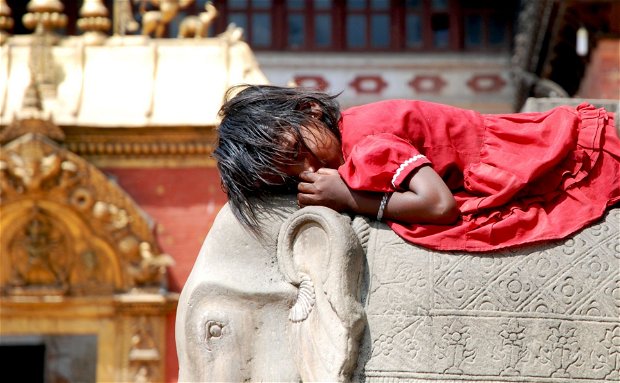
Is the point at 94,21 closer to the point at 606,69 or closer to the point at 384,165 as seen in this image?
the point at 606,69

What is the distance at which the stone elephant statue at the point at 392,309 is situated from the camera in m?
4.67

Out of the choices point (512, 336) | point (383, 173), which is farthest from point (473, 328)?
point (383, 173)

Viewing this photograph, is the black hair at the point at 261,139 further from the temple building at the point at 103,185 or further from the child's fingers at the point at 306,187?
the temple building at the point at 103,185

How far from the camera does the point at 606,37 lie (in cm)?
1498

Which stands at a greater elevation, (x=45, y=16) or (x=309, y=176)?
(x=309, y=176)

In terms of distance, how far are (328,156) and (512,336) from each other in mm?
721

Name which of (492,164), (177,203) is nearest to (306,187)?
(492,164)

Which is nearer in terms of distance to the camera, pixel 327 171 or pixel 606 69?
pixel 327 171

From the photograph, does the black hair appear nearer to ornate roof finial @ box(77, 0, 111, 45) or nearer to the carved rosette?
the carved rosette

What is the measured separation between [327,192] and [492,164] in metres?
0.48

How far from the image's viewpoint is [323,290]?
15.4 feet

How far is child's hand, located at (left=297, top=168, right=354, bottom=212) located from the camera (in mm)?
4773

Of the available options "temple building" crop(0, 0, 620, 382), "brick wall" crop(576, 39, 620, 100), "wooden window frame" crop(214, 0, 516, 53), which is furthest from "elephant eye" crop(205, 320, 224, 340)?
"wooden window frame" crop(214, 0, 516, 53)

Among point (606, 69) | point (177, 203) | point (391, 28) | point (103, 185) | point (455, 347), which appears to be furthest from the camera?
point (391, 28)
